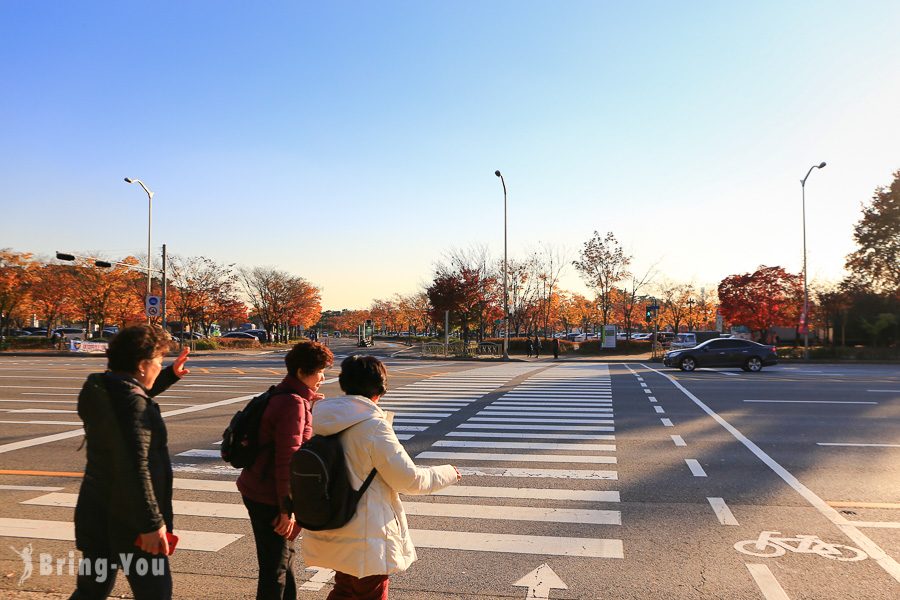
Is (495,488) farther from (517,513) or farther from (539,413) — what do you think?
(539,413)

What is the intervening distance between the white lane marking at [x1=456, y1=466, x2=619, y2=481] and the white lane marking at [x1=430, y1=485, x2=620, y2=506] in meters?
0.64

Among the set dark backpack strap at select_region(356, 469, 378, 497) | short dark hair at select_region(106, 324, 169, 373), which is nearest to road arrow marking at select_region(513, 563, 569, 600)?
dark backpack strap at select_region(356, 469, 378, 497)

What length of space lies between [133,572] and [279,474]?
0.75 m

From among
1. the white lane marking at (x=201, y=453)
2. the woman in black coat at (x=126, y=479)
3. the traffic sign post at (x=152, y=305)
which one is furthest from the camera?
the traffic sign post at (x=152, y=305)

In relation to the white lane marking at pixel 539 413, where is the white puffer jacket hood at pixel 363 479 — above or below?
above

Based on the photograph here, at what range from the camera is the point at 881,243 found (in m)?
46.5

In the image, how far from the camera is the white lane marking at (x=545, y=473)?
7742 mm

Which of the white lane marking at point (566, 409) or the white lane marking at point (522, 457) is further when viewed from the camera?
the white lane marking at point (566, 409)

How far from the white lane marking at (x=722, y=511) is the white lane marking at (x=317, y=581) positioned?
354cm

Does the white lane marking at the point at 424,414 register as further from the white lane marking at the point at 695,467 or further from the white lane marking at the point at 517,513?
the white lane marking at the point at 517,513

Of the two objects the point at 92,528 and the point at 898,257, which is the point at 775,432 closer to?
the point at 92,528

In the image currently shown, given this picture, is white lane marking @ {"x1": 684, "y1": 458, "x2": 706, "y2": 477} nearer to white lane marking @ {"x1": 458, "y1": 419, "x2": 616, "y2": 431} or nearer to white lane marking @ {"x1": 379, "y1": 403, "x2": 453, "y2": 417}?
white lane marking @ {"x1": 458, "y1": 419, "x2": 616, "y2": 431}

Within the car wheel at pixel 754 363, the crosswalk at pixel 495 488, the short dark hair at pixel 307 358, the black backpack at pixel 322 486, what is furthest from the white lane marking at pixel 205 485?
the car wheel at pixel 754 363

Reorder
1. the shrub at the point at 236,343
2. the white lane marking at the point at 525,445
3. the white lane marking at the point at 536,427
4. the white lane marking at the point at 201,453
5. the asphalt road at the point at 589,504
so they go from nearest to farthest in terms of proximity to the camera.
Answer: the asphalt road at the point at 589,504, the white lane marking at the point at 201,453, the white lane marking at the point at 525,445, the white lane marking at the point at 536,427, the shrub at the point at 236,343
